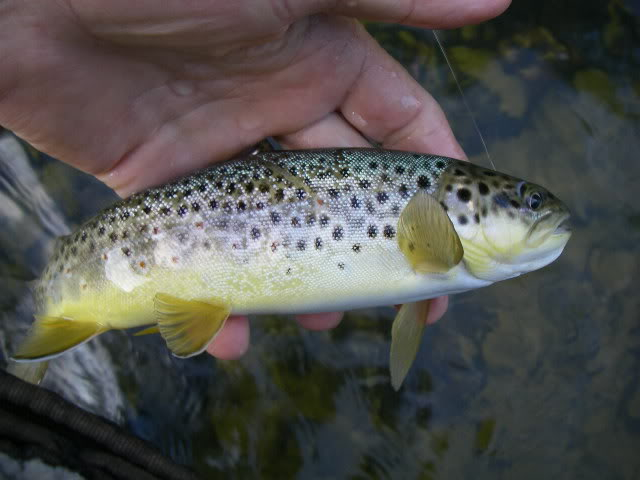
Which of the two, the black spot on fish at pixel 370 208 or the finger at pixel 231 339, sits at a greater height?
the black spot on fish at pixel 370 208

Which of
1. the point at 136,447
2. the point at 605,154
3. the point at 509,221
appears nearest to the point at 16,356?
the point at 136,447

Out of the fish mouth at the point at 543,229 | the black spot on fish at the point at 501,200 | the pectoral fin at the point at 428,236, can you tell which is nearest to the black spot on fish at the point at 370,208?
A: the pectoral fin at the point at 428,236

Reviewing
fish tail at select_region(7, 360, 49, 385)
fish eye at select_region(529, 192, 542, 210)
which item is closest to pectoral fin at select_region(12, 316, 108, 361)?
fish tail at select_region(7, 360, 49, 385)

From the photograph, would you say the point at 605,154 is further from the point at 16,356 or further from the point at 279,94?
the point at 16,356

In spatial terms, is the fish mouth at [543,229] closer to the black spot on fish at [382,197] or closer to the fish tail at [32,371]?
the black spot on fish at [382,197]

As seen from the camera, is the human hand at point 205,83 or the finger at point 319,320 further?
the finger at point 319,320

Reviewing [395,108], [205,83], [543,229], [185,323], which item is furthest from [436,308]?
[205,83]
